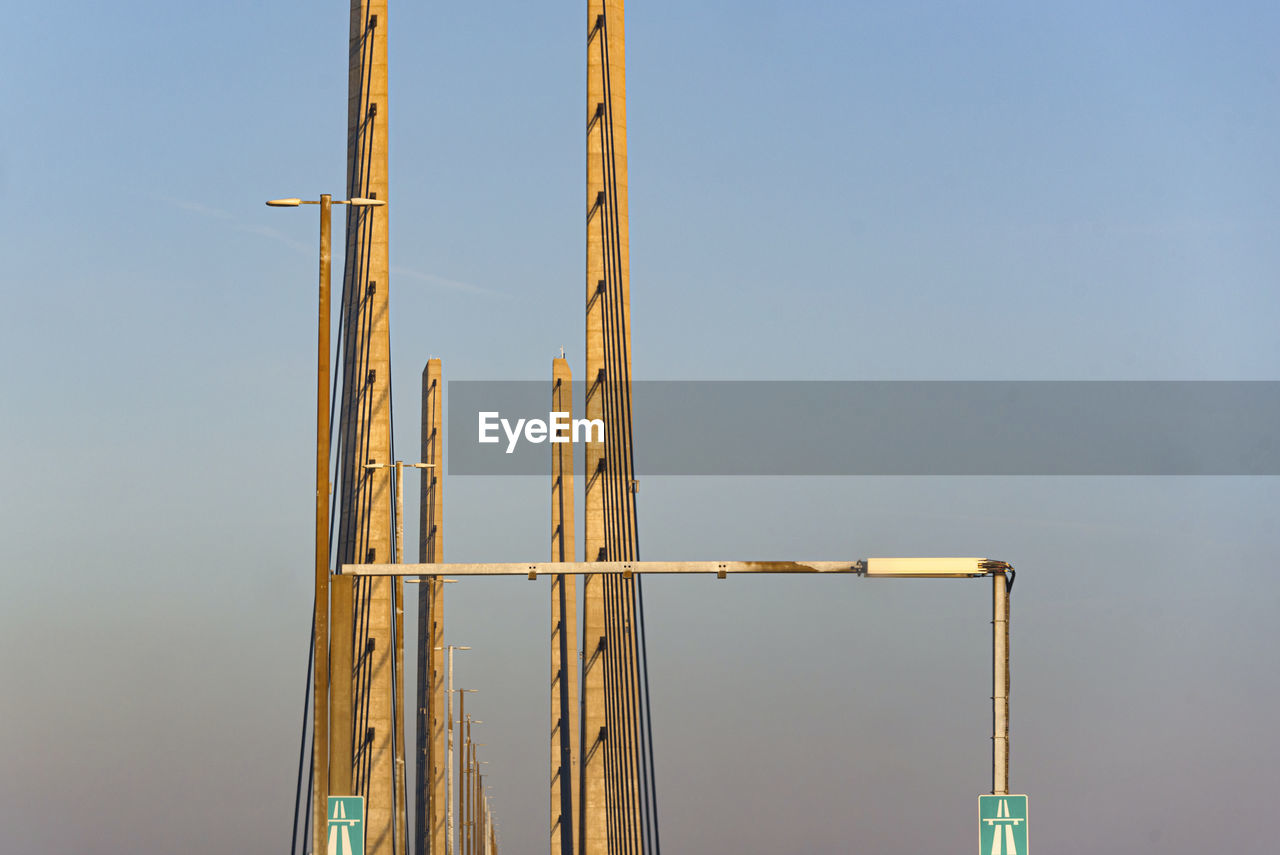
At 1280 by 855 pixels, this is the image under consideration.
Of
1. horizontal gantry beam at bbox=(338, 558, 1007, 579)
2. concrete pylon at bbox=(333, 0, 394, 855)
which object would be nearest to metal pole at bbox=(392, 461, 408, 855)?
concrete pylon at bbox=(333, 0, 394, 855)

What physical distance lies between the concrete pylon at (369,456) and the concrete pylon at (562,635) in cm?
2882

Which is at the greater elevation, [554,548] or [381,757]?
[554,548]

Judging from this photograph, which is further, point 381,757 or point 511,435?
point 381,757

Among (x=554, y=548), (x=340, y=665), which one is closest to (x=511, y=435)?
(x=340, y=665)

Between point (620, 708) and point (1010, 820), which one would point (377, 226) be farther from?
point (1010, 820)

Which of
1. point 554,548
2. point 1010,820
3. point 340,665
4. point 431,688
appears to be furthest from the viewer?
point 554,548

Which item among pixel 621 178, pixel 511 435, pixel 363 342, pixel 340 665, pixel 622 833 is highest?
pixel 621 178

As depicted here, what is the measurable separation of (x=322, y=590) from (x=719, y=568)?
5.33 metres

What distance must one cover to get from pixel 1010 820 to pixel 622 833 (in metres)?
18.5

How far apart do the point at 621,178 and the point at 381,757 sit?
1317 centimetres

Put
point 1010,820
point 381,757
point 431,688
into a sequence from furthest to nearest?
point 431,688
point 381,757
point 1010,820

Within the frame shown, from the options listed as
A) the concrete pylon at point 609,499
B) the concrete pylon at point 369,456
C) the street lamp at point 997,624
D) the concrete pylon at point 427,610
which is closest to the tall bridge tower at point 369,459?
the concrete pylon at point 369,456

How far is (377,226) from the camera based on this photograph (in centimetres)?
4212

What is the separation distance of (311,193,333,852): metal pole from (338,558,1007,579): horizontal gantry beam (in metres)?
0.67
